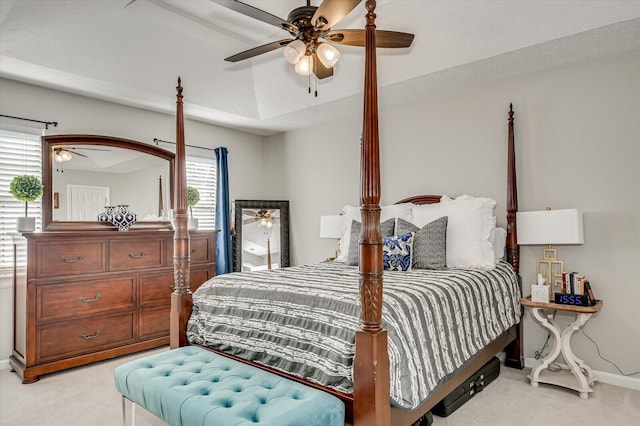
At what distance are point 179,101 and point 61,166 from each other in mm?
1741

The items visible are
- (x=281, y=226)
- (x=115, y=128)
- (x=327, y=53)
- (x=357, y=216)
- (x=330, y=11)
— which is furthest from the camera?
(x=281, y=226)

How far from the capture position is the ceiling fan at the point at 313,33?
86.2 inches

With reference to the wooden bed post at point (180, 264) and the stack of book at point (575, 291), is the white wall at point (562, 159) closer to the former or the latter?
the stack of book at point (575, 291)

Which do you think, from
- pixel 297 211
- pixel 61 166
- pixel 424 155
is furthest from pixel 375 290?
pixel 297 211

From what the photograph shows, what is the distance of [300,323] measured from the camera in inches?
80.5

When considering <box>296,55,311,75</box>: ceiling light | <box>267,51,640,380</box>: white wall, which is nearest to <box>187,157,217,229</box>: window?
<box>267,51,640,380</box>: white wall

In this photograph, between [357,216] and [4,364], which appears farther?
[357,216]

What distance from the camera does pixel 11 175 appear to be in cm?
352

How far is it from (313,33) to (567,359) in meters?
2.84

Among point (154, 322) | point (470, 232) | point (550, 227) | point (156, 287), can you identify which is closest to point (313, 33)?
point (470, 232)

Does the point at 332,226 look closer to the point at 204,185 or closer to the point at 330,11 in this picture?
the point at 204,185

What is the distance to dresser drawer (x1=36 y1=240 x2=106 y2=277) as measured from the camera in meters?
3.21

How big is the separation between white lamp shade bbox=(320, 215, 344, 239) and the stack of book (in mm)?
2186

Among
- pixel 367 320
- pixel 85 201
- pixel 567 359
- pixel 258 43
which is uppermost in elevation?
pixel 258 43
